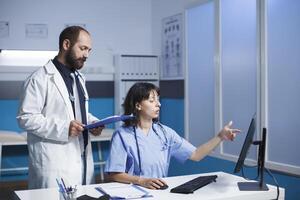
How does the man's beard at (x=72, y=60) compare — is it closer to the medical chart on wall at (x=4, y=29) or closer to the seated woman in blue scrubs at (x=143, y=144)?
the seated woman in blue scrubs at (x=143, y=144)

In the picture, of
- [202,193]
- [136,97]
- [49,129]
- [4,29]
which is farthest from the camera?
[4,29]

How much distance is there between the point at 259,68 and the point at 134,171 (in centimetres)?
153

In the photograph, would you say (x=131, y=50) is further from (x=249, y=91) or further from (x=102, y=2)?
(x=249, y=91)

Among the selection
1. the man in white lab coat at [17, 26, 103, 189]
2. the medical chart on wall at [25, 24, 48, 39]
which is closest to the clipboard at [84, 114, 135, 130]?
the man in white lab coat at [17, 26, 103, 189]

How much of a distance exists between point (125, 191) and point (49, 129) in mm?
544

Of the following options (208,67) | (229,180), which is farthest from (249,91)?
(229,180)

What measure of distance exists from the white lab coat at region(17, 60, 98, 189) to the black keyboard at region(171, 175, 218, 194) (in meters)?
0.64

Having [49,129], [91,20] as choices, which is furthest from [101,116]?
[49,129]

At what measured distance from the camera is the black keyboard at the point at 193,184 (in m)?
1.84

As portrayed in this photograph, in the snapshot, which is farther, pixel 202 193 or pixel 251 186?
pixel 251 186

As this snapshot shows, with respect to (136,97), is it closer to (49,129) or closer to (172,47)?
(49,129)

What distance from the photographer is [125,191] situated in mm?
1863

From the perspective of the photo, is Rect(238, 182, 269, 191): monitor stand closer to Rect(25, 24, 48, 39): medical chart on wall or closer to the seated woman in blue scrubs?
the seated woman in blue scrubs

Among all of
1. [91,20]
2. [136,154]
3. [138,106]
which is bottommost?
[136,154]
